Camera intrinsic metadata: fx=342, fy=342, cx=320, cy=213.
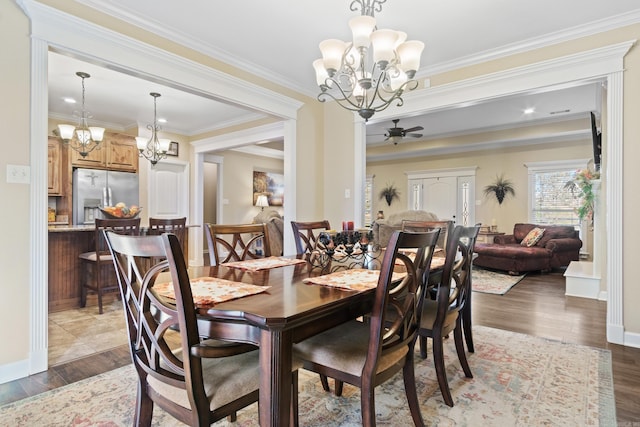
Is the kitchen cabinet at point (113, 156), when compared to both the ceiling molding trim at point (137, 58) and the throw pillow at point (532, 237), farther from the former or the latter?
the throw pillow at point (532, 237)

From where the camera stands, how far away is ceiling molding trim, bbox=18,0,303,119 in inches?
91.6

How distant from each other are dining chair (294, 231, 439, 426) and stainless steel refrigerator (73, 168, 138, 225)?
5290 mm

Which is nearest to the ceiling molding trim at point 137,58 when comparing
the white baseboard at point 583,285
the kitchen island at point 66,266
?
the kitchen island at point 66,266

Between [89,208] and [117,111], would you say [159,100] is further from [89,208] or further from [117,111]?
[89,208]

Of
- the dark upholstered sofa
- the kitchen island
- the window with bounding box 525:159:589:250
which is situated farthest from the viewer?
the window with bounding box 525:159:589:250

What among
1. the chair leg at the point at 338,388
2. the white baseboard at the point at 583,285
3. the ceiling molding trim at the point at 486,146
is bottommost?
the chair leg at the point at 338,388

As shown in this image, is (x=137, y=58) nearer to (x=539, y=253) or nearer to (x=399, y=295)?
(x=399, y=295)

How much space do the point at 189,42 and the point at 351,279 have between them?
9.30ft

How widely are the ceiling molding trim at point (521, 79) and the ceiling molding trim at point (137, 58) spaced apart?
176cm

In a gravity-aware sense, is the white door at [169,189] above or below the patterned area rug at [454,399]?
above

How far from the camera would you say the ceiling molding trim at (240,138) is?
17.9ft

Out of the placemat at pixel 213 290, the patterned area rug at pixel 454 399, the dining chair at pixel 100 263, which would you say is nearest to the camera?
the placemat at pixel 213 290

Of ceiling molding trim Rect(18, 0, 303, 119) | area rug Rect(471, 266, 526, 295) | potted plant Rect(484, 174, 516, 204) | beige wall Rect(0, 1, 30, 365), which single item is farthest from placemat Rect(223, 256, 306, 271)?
potted plant Rect(484, 174, 516, 204)

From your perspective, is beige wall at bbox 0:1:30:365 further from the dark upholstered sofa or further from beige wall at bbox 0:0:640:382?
the dark upholstered sofa
